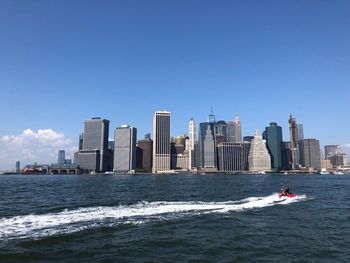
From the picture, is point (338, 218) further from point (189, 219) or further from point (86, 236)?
point (86, 236)

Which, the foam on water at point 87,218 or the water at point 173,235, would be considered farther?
the foam on water at point 87,218

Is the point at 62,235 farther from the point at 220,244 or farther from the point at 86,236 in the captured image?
the point at 220,244

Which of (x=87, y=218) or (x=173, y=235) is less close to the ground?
(x=87, y=218)

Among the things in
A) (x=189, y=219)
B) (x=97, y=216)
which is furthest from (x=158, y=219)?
(x=97, y=216)

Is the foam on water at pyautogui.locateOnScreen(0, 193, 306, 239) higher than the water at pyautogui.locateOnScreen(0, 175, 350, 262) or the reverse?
higher

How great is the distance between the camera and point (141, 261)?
2294 cm

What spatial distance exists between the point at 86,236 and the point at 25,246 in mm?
5217

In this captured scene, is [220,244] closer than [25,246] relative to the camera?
No

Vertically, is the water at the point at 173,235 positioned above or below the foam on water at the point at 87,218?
below

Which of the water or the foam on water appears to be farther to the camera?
the foam on water

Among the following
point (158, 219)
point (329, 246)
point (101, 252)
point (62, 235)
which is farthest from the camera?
point (158, 219)

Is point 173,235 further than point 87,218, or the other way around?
point 87,218

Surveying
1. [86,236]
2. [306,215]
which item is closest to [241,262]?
[86,236]

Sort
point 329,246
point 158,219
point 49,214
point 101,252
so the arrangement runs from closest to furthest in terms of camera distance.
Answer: point 101,252 → point 329,246 → point 158,219 → point 49,214
